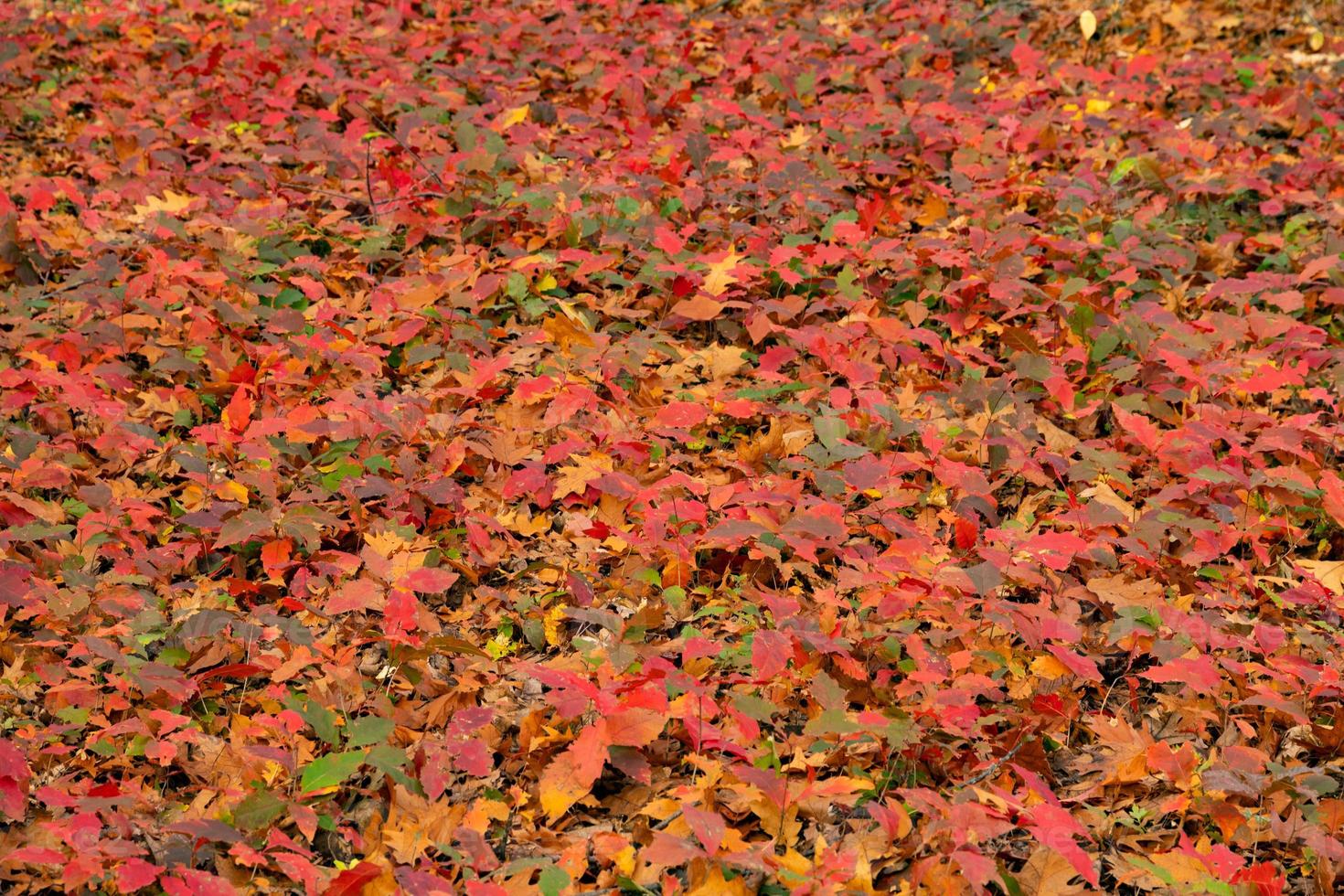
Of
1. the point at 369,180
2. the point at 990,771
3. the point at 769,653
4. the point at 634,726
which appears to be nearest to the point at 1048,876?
the point at 990,771

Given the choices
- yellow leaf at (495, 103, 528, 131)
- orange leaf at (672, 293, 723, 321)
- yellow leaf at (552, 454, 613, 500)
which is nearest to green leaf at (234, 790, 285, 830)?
yellow leaf at (552, 454, 613, 500)

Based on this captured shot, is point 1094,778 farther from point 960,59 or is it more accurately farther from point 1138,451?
point 960,59

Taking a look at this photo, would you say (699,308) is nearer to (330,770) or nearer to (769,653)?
(769,653)

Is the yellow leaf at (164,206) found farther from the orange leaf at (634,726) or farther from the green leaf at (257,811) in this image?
the orange leaf at (634,726)

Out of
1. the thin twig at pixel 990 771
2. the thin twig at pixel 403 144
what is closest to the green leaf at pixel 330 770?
the thin twig at pixel 990 771

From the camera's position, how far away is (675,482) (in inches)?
142

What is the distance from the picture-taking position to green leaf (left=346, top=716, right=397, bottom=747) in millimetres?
2648

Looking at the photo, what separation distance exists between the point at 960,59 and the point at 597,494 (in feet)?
15.0

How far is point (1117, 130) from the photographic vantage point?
5.85 m

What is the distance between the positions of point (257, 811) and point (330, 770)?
0.60ft

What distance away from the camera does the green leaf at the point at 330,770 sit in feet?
8.31

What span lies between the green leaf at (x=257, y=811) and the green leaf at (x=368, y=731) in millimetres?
220

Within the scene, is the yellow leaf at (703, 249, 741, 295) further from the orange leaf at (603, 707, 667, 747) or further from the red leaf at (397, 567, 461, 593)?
the orange leaf at (603, 707, 667, 747)

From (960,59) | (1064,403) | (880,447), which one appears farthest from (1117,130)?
(880,447)
